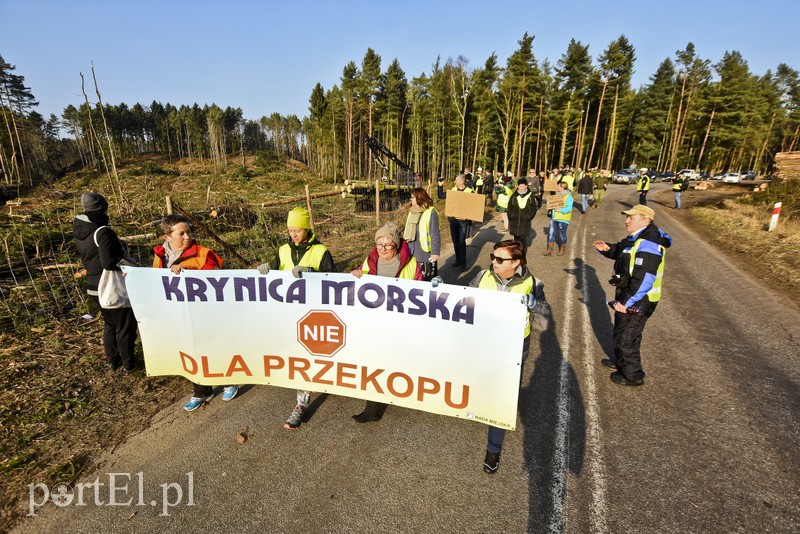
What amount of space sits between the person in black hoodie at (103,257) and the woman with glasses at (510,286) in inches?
169

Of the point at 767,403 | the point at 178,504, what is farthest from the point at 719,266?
the point at 178,504

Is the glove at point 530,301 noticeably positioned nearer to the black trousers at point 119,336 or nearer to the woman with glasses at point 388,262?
the woman with glasses at point 388,262

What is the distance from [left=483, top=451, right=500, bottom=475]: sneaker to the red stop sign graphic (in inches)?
67.9

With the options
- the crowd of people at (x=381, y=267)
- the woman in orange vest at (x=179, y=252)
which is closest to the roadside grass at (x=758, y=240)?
the crowd of people at (x=381, y=267)

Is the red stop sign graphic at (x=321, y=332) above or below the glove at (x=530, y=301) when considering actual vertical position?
below

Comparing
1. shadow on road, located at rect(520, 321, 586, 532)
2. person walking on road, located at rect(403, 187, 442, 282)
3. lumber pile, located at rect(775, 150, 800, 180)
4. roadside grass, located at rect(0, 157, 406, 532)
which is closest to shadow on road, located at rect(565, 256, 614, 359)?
shadow on road, located at rect(520, 321, 586, 532)

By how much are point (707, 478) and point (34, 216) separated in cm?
2216

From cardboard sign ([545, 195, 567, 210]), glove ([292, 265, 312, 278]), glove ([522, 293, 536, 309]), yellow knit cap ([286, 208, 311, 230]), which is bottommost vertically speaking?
glove ([522, 293, 536, 309])

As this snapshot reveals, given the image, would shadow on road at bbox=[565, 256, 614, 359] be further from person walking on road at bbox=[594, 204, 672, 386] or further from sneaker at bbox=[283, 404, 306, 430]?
sneaker at bbox=[283, 404, 306, 430]

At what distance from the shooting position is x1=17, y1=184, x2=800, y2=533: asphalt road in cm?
282

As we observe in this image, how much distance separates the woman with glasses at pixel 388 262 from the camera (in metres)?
3.68

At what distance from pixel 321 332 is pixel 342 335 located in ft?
0.75

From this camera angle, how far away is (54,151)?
71.7 m

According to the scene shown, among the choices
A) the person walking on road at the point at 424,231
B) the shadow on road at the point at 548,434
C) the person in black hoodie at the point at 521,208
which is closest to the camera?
the shadow on road at the point at 548,434
